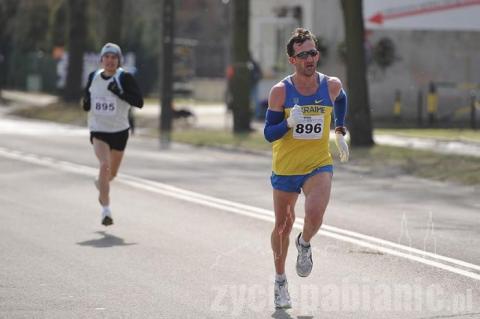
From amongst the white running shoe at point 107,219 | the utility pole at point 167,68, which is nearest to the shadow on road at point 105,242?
the white running shoe at point 107,219

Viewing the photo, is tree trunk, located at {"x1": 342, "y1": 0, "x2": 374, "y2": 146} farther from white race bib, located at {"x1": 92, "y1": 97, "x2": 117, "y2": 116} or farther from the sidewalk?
white race bib, located at {"x1": 92, "y1": 97, "x2": 117, "y2": 116}

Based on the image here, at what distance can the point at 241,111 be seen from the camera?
1220 inches

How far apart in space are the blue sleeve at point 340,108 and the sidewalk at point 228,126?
48.1ft

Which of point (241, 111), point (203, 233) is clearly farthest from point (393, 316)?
point (241, 111)

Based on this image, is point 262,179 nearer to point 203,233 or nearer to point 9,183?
point 9,183

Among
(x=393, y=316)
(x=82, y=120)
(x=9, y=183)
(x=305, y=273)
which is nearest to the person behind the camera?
(x=393, y=316)

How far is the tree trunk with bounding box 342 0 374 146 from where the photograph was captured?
25.0m

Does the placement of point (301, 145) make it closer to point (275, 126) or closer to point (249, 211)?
point (275, 126)

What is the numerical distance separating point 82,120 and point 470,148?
646 inches

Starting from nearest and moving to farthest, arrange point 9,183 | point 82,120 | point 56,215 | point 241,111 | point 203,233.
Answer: point 203,233
point 56,215
point 9,183
point 241,111
point 82,120

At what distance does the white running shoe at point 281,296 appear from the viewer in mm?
8273

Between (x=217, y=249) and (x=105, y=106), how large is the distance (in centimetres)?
284

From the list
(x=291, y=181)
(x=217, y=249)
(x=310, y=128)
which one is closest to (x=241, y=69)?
(x=217, y=249)

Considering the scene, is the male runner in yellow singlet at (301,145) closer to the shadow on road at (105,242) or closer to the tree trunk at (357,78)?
the shadow on road at (105,242)
